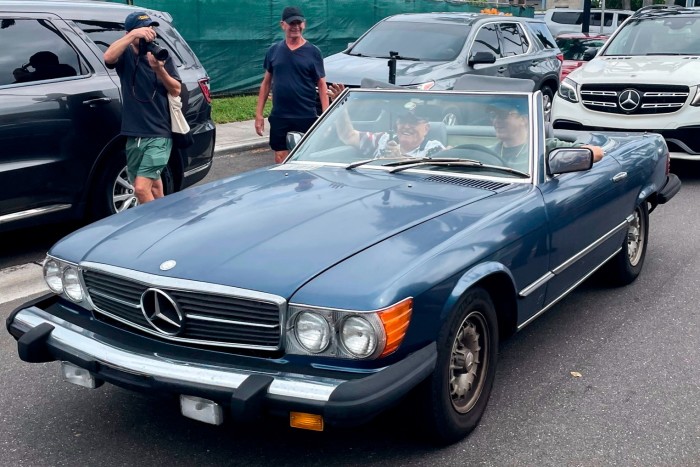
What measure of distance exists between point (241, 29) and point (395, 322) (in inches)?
545

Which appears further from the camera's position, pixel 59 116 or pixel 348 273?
pixel 59 116

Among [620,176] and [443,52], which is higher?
[443,52]

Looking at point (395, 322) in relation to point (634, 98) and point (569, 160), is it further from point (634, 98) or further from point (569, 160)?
point (634, 98)

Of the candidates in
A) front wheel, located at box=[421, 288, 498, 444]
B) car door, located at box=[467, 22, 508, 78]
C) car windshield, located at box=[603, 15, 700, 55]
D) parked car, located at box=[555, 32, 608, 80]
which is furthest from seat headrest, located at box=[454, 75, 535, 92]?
parked car, located at box=[555, 32, 608, 80]

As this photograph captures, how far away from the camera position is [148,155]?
6.05m

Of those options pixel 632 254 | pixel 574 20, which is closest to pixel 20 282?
pixel 632 254

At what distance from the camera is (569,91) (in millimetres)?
10070

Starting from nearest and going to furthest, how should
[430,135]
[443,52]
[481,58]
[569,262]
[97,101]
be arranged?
[569,262] → [430,135] → [97,101] → [481,58] → [443,52]

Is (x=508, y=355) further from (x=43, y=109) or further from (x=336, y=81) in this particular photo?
(x=336, y=81)

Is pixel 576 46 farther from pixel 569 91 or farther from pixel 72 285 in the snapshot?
pixel 72 285

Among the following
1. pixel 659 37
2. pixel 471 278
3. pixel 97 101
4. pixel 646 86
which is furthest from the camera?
pixel 659 37

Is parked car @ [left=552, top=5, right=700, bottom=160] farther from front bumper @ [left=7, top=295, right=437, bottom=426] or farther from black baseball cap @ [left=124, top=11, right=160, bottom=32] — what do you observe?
front bumper @ [left=7, top=295, right=437, bottom=426]

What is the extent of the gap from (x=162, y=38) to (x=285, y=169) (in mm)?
3258

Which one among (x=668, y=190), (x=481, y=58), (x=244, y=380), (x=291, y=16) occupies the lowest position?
(x=668, y=190)
